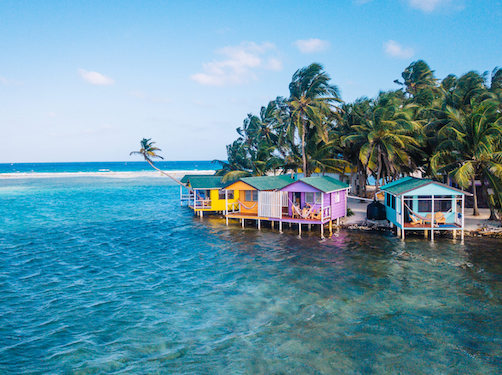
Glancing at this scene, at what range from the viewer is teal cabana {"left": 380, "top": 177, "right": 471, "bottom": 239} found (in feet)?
73.4

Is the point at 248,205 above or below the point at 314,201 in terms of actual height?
below

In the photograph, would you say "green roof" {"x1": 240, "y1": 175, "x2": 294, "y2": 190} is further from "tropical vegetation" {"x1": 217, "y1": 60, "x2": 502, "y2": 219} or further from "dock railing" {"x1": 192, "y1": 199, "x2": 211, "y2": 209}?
"dock railing" {"x1": 192, "y1": 199, "x2": 211, "y2": 209}

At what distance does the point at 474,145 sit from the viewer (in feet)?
77.9

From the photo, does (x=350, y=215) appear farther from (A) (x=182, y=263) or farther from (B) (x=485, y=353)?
(B) (x=485, y=353)

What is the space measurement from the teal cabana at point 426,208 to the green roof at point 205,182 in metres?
16.6

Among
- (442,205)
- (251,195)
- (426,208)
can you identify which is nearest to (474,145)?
(442,205)

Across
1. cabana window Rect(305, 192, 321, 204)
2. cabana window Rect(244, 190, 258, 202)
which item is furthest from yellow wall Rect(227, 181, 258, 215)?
cabana window Rect(305, 192, 321, 204)

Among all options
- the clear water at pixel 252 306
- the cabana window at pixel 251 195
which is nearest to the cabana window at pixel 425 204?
the clear water at pixel 252 306

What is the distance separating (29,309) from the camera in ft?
45.1

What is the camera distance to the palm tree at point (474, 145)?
22688 mm

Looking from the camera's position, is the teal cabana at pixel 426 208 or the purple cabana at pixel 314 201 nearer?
the teal cabana at pixel 426 208

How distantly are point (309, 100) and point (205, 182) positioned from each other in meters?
12.6

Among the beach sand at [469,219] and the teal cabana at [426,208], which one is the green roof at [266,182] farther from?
the teal cabana at [426,208]

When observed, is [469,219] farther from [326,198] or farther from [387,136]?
[326,198]
